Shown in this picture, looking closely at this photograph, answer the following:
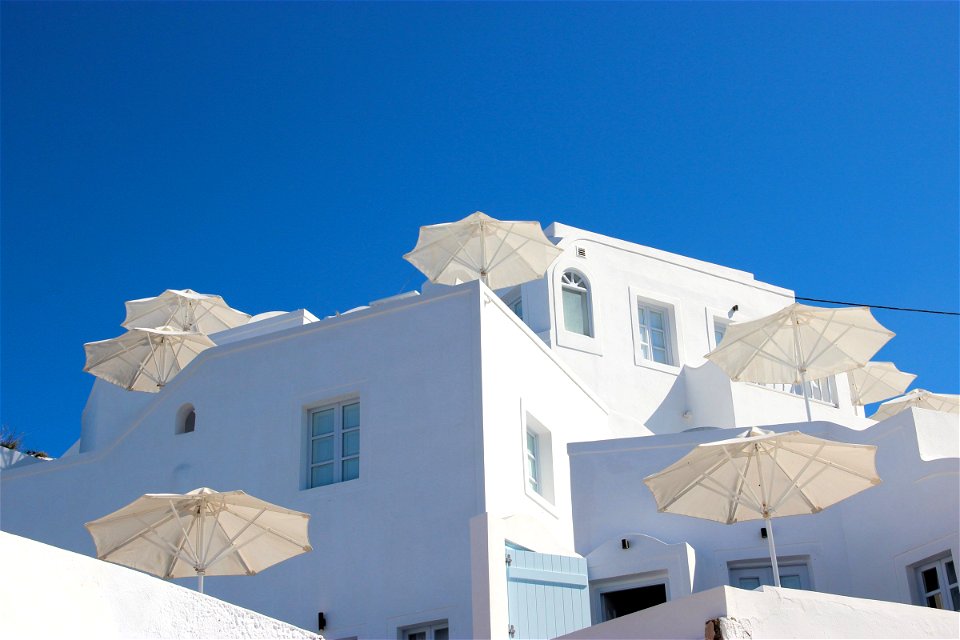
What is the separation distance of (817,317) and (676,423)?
5.10 m

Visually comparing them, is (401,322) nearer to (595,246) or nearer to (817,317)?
(817,317)

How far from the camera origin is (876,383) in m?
24.7

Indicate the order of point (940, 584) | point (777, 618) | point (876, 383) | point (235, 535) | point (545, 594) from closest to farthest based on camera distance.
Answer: point (777, 618)
point (235, 535)
point (545, 594)
point (940, 584)
point (876, 383)

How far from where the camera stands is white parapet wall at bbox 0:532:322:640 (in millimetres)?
5332

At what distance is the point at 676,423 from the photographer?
22.2 meters

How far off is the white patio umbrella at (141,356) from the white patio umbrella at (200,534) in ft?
23.4

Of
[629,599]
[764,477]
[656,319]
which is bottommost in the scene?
[629,599]

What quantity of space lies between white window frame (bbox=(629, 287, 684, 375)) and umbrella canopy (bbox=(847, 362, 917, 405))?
419 cm

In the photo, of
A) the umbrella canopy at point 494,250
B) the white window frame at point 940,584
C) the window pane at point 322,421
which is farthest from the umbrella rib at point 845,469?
the umbrella canopy at point 494,250

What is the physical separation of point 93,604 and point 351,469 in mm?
9911

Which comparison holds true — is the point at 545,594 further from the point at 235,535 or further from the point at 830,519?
the point at 830,519

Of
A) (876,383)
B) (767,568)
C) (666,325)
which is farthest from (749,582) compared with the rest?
(876,383)

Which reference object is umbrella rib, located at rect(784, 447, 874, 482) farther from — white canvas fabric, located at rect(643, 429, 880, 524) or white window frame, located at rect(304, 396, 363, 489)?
white window frame, located at rect(304, 396, 363, 489)

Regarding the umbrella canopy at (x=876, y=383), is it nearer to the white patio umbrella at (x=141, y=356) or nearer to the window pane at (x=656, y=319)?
the window pane at (x=656, y=319)
